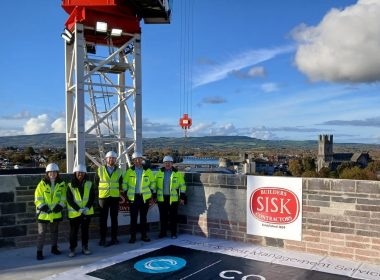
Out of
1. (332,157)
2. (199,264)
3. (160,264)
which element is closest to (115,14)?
(160,264)

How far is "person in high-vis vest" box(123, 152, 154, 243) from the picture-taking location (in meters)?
9.24

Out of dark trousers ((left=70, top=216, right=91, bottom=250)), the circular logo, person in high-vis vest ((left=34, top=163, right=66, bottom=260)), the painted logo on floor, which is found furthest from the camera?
dark trousers ((left=70, top=216, right=91, bottom=250))

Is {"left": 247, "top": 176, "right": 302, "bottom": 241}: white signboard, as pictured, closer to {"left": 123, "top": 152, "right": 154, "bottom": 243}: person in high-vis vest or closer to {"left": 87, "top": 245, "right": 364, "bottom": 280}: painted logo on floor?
{"left": 87, "top": 245, "right": 364, "bottom": 280}: painted logo on floor

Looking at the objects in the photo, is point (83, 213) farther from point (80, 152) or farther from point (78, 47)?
point (78, 47)

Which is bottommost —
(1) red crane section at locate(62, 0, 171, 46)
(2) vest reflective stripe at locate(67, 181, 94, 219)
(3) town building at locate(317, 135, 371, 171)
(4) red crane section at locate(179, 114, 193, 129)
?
(3) town building at locate(317, 135, 371, 171)

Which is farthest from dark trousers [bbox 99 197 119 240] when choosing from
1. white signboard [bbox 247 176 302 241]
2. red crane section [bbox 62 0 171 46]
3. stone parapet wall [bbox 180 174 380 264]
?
red crane section [bbox 62 0 171 46]

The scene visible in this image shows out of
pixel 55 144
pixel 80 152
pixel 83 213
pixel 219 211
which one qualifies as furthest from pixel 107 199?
pixel 55 144

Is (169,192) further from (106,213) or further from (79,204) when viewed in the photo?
(79,204)

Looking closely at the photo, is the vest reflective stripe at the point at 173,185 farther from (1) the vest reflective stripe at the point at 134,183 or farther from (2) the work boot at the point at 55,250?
(2) the work boot at the point at 55,250

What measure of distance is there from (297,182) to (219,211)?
202 cm

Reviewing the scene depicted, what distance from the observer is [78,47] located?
1284 centimetres

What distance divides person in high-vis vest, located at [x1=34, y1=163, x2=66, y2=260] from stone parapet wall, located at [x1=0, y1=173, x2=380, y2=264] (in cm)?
89

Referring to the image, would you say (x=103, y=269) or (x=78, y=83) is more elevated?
(x=78, y=83)

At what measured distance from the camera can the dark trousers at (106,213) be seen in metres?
8.94
